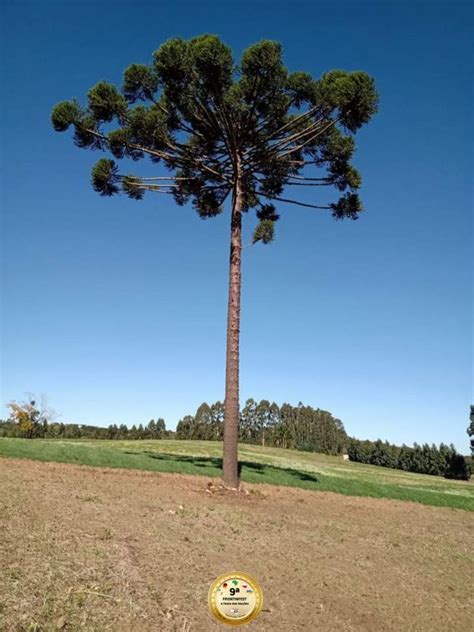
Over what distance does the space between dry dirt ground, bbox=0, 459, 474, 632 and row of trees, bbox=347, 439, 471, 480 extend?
57.9 m

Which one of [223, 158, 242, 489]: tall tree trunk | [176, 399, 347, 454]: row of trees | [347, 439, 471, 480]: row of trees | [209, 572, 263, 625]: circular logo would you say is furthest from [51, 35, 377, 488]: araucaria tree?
[176, 399, 347, 454]: row of trees

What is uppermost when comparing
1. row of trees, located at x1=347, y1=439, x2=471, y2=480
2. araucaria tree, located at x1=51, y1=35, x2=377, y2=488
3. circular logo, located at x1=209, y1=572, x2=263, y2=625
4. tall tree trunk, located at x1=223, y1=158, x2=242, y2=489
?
araucaria tree, located at x1=51, y1=35, x2=377, y2=488

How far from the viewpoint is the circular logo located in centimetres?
316

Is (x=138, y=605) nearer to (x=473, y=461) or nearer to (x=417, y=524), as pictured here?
(x=417, y=524)

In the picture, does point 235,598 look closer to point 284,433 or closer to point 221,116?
point 221,116

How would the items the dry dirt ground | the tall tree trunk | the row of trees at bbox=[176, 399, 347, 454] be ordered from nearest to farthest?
the dry dirt ground → the tall tree trunk → the row of trees at bbox=[176, 399, 347, 454]

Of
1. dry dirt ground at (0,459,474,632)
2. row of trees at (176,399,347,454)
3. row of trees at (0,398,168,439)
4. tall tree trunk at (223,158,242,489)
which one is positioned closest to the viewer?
dry dirt ground at (0,459,474,632)

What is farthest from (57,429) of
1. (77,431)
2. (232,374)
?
(232,374)

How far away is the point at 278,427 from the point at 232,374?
283ft

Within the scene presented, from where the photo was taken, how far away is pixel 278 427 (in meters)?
94.3

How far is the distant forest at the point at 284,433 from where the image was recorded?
52681mm

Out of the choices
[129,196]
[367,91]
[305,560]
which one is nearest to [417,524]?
[305,560]

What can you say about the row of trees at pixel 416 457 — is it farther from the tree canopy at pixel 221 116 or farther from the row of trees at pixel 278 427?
the tree canopy at pixel 221 116

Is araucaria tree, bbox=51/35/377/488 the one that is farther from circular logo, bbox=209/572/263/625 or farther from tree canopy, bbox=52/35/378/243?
circular logo, bbox=209/572/263/625
